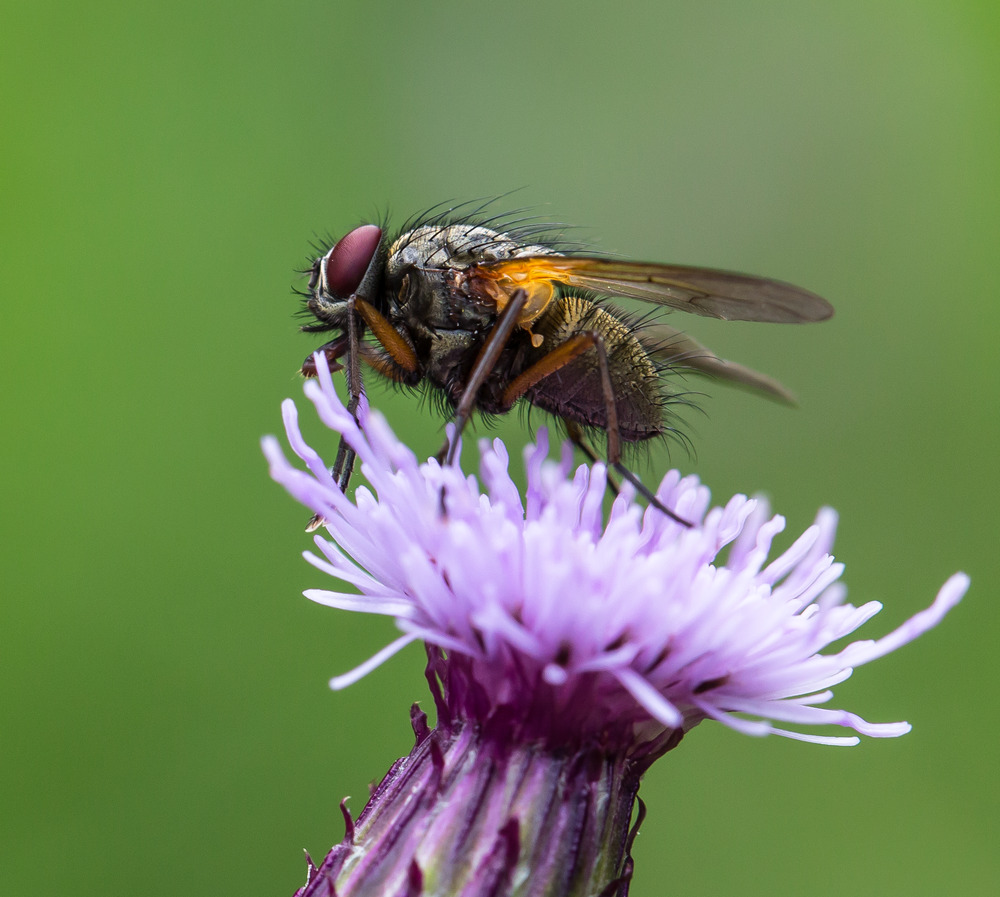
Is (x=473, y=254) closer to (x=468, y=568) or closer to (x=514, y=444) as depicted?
(x=468, y=568)

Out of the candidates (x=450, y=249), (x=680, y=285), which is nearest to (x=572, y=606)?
(x=680, y=285)

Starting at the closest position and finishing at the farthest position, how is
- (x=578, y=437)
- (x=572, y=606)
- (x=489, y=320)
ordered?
(x=572, y=606)
(x=489, y=320)
(x=578, y=437)

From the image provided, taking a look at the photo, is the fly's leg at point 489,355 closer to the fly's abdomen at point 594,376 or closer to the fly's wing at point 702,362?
the fly's abdomen at point 594,376

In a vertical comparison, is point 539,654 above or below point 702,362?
below

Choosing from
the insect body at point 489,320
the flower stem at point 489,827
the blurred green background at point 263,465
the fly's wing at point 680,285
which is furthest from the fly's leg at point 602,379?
the blurred green background at point 263,465

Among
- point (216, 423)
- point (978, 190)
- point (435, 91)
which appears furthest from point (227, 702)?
point (978, 190)

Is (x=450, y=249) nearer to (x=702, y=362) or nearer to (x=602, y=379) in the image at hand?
(x=602, y=379)
